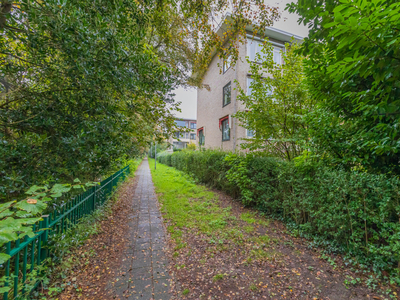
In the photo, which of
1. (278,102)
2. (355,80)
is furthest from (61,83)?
(278,102)

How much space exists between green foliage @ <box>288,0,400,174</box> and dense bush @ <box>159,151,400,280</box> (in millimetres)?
401

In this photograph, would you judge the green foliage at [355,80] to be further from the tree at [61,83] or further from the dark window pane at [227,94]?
the dark window pane at [227,94]

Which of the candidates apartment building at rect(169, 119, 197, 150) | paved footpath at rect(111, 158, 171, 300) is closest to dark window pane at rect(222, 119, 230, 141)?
apartment building at rect(169, 119, 197, 150)

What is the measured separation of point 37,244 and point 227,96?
1052 centimetres

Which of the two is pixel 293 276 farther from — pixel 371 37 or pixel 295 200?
pixel 371 37

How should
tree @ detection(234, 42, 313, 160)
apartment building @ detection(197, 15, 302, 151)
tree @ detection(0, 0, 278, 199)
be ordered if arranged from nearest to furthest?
tree @ detection(0, 0, 278, 199) → tree @ detection(234, 42, 313, 160) → apartment building @ detection(197, 15, 302, 151)

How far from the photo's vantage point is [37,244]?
2.19m

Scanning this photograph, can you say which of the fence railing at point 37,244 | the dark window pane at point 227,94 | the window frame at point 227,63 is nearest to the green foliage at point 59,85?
the fence railing at point 37,244

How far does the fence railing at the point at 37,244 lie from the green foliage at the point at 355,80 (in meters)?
3.59

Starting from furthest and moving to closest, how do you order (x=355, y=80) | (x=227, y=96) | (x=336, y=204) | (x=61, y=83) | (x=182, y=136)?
(x=227, y=96), (x=182, y=136), (x=336, y=204), (x=355, y=80), (x=61, y=83)

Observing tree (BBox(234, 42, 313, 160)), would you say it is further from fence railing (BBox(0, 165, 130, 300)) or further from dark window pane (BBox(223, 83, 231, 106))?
dark window pane (BBox(223, 83, 231, 106))

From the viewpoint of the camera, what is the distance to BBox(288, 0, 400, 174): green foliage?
5.45 feet

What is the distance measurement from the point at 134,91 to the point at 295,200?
399cm

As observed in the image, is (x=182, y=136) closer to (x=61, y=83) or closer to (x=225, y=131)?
(x=61, y=83)
